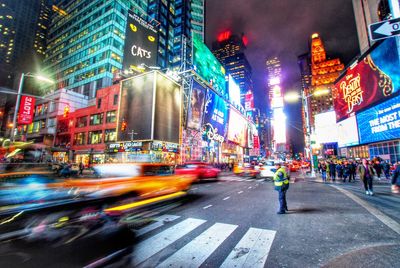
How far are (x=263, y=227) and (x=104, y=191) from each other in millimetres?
4992

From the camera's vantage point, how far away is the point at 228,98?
210 feet

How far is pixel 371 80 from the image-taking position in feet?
106

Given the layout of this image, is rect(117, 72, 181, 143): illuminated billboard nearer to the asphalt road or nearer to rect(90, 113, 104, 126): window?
rect(90, 113, 104, 126): window

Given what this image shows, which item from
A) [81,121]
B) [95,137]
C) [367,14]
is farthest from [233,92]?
[81,121]

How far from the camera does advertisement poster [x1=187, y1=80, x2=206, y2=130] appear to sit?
40125 mm

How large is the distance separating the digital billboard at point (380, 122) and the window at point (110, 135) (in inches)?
1865

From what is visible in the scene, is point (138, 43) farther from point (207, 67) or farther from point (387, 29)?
point (387, 29)

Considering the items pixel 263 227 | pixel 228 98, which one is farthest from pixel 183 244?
pixel 228 98

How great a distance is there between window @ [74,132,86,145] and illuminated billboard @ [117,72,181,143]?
12469mm

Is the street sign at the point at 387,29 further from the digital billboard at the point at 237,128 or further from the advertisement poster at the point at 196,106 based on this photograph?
the digital billboard at the point at 237,128

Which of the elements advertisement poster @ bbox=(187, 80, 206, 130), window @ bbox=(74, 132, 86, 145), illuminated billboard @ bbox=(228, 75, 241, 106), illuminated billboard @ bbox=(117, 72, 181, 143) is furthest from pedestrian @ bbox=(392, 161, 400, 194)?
illuminated billboard @ bbox=(228, 75, 241, 106)

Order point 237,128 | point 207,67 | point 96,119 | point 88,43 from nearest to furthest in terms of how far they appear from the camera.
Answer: point 96,119 → point 207,67 → point 88,43 → point 237,128

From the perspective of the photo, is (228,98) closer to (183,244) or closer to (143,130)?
(143,130)

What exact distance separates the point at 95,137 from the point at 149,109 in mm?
16868
